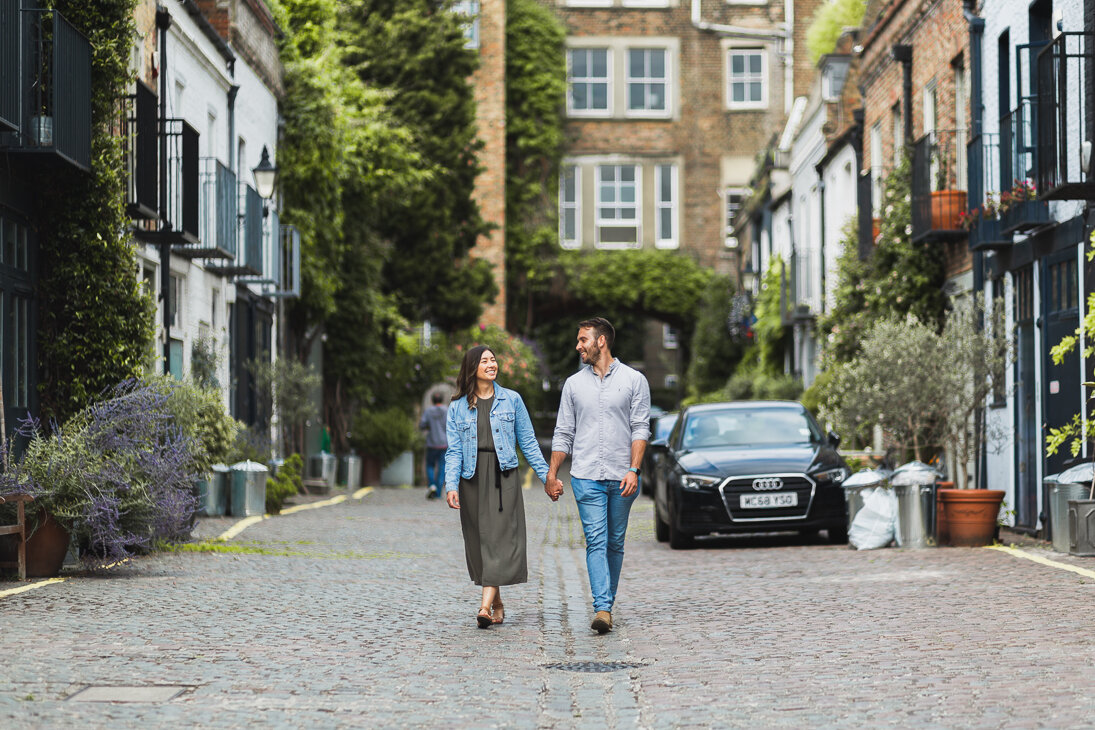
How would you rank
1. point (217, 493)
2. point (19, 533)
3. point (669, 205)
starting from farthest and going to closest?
point (669, 205)
point (217, 493)
point (19, 533)

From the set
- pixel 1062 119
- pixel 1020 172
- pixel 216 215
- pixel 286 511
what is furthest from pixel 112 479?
pixel 1020 172

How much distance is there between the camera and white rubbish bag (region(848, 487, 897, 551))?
1523 cm

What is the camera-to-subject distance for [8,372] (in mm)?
14570

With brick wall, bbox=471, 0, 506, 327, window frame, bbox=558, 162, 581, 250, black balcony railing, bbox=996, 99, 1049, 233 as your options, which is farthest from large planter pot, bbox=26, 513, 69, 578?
window frame, bbox=558, 162, 581, 250

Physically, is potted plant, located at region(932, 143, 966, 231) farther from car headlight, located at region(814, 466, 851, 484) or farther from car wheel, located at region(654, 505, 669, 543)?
car wheel, located at region(654, 505, 669, 543)

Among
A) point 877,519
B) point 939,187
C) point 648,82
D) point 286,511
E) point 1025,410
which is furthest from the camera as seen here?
point 648,82

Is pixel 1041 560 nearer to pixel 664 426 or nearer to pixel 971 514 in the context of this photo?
pixel 971 514

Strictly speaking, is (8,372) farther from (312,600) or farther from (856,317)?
(856,317)

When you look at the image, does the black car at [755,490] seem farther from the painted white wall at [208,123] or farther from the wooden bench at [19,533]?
the painted white wall at [208,123]

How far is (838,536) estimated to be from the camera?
646 inches

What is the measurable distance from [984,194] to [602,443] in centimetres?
1002

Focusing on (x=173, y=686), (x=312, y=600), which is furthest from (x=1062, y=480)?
(x=173, y=686)

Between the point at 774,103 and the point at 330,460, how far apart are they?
25.7 metres

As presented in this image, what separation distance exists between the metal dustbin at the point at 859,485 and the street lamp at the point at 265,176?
10.6 metres
